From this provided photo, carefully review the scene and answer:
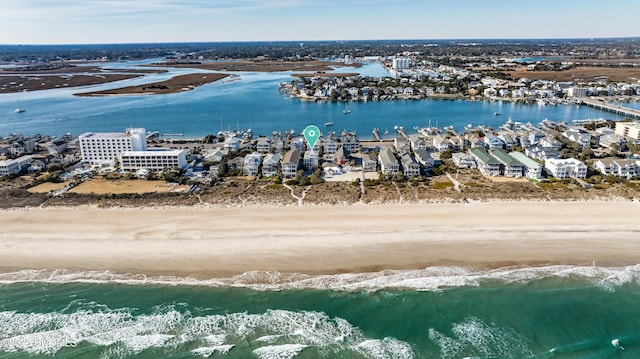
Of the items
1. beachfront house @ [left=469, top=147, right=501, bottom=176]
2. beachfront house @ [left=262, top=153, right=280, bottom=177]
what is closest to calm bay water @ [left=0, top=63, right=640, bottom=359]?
beachfront house @ [left=469, top=147, right=501, bottom=176]

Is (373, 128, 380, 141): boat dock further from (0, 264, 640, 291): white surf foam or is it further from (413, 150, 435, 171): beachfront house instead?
(0, 264, 640, 291): white surf foam

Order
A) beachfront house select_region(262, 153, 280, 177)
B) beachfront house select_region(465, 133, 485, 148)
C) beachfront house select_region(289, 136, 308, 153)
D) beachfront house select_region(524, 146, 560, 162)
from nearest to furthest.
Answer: beachfront house select_region(262, 153, 280, 177)
beachfront house select_region(524, 146, 560, 162)
beachfront house select_region(289, 136, 308, 153)
beachfront house select_region(465, 133, 485, 148)

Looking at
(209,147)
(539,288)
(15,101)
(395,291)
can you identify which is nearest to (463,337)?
(395,291)

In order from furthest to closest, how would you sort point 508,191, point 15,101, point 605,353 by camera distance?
point 15,101 → point 508,191 → point 605,353

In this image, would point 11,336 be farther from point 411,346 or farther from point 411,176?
point 411,176

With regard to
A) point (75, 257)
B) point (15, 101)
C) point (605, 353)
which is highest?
point (15, 101)

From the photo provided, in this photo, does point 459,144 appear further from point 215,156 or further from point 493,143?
point 215,156
